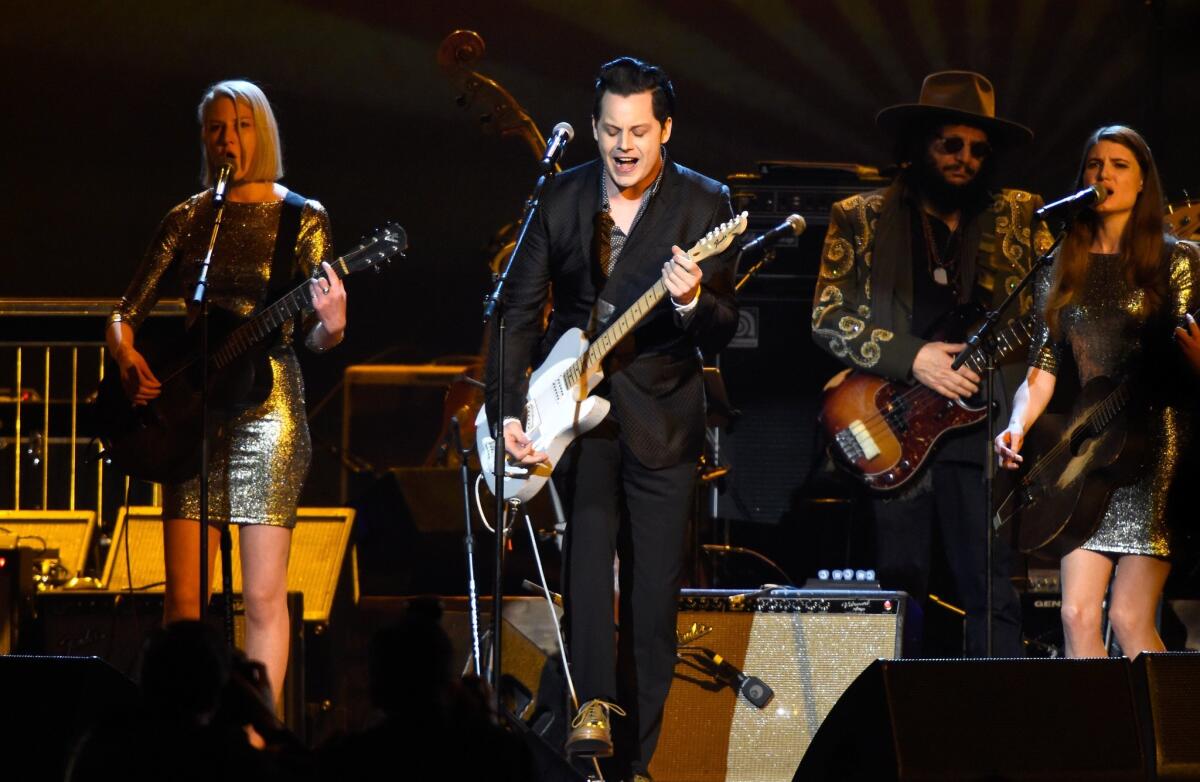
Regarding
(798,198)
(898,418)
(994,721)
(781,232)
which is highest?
(798,198)

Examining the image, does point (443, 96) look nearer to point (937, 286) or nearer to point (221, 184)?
point (937, 286)

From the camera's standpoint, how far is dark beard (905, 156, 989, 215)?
6082 millimetres

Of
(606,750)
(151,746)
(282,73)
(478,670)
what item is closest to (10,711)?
(151,746)

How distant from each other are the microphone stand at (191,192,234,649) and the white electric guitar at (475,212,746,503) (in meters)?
0.85

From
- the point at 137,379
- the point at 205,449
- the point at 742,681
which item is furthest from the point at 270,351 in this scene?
the point at 742,681

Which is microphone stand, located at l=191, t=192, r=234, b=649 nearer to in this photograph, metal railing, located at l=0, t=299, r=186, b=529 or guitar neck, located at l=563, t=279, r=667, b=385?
guitar neck, located at l=563, t=279, r=667, b=385

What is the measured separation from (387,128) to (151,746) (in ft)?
24.9

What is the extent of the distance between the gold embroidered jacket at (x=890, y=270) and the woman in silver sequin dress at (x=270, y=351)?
2.05 m

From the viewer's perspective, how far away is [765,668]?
5262mm

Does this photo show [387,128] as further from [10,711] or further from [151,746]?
[151,746]

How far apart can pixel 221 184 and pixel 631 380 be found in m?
1.42

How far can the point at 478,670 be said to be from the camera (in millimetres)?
5336

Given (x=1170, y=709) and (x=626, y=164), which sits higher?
(x=626, y=164)

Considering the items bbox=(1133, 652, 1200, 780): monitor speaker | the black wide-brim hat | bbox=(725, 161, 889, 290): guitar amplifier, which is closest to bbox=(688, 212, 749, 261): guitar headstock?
bbox=(1133, 652, 1200, 780): monitor speaker
